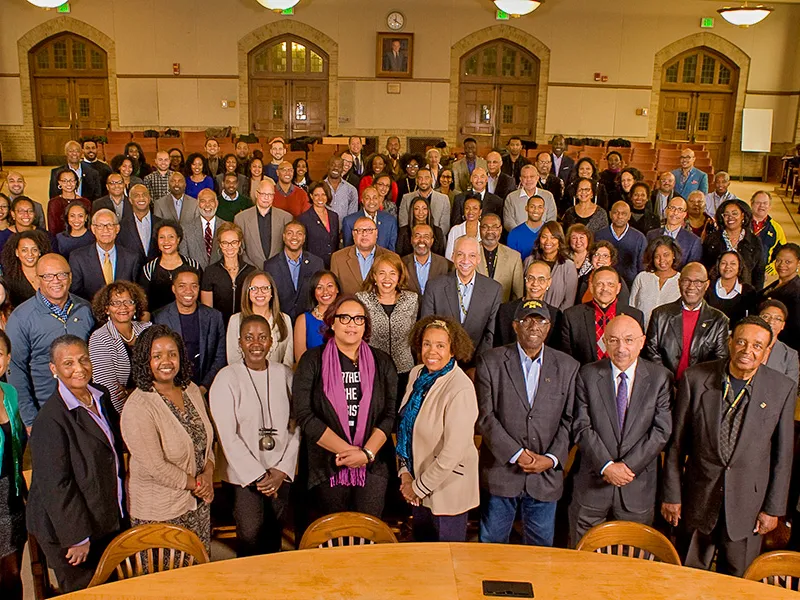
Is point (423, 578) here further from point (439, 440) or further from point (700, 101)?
point (700, 101)

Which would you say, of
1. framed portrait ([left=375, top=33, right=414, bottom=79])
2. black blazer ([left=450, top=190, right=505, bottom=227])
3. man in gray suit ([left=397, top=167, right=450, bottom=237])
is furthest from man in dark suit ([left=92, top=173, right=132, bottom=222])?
framed portrait ([left=375, top=33, right=414, bottom=79])

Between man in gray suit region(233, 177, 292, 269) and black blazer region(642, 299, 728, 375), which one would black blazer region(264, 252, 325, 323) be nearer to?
man in gray suit region(233, 177, 292, 269)

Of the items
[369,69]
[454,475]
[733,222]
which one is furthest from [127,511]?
[369,69]

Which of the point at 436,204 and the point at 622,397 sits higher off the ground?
the point at 436,204

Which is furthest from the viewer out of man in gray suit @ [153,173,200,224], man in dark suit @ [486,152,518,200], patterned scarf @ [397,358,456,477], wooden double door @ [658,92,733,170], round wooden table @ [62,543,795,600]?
wooden double door @ [658,92,733,170]

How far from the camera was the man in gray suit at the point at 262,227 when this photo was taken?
5832 mm

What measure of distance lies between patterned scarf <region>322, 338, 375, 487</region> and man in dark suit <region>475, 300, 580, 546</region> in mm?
554

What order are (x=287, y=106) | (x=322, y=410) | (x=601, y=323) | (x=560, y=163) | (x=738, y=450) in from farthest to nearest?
(x=287, y=106)
(x=560, y=163)
(x=601, y=323)
(x=322, y=410)
(x=738, y=450)

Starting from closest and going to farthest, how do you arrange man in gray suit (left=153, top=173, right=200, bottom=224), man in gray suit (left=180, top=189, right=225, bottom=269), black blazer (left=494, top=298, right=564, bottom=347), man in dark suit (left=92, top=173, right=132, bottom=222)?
black blazer (left=494, top=298, right=564, bottom=347)
man in gray suit (left=180, top=189, right=225, bottom=269)
man in dark suit (left=92, top=173, right=132, bottom=222)
man in gray suit (left=153, top=173, right=200, bottom=224)

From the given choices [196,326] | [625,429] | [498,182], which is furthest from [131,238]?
[625,429]

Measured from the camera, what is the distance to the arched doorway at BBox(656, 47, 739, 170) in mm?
17031

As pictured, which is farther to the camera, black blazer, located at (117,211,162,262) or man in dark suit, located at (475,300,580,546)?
black blazer, located at (117,211,162,262)

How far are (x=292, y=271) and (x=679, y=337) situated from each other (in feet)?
8.38

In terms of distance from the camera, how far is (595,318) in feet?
14.1
